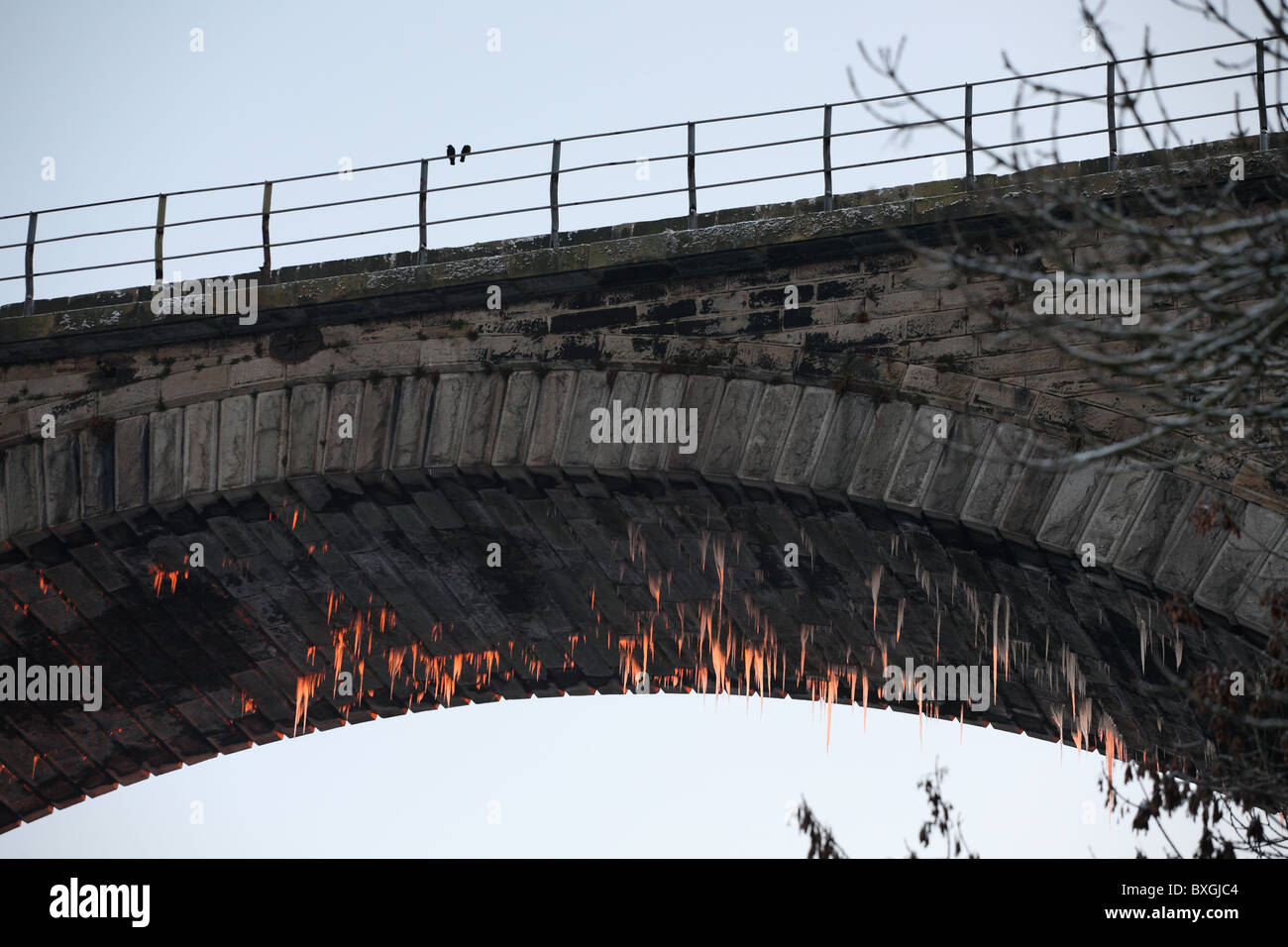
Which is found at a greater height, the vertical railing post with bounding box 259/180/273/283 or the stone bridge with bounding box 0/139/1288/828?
the vertical railing post with bounding box 259/180/273/283

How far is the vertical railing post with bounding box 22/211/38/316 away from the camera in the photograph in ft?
53.9

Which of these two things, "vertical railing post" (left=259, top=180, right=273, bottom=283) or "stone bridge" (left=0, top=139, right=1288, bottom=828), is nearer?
"stone bridge" (left=0, top=139, right=1288, bottom=828)

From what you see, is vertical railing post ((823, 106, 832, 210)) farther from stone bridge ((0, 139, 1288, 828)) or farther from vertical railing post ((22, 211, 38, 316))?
vertical railing post ((22, 211, 38, 316))

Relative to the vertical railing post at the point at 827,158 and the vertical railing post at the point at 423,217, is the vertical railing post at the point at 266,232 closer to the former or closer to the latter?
the vertical railing post at the point at 423,217

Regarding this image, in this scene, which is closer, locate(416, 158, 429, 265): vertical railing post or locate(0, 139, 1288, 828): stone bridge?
locate(0, 139, 1288, 828): stone bridge

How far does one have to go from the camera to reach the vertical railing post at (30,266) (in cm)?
1644

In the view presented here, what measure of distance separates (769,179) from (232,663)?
26.8 feet

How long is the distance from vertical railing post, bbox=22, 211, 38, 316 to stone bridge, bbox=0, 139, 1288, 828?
13 centimetres

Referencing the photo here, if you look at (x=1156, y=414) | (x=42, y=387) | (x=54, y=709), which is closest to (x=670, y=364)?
(x=1156, y=414)

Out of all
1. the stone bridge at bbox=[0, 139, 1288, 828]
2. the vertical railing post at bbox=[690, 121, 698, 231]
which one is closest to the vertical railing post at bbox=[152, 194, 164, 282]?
the stone bridge at bbox=[0, 139, 1288, 828]

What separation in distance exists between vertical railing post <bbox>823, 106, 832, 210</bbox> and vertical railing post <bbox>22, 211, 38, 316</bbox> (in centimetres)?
764

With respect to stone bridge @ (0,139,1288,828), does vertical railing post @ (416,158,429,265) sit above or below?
above

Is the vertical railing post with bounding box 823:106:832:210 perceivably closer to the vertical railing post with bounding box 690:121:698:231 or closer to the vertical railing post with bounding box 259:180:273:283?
the vertical railing post with bounding box 690:121:698:231

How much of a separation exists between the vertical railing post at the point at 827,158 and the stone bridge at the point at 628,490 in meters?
0.10
